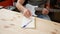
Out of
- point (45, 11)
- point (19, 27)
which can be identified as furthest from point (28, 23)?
point (45, 11)

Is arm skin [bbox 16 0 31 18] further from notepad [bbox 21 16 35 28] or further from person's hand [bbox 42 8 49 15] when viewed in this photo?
person's hand [bbox 42 8 49 15]

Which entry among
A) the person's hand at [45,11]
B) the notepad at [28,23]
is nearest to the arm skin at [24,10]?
the notepad at [28,23]

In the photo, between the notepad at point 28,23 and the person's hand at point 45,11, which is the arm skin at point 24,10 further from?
the person's hand at point 45,11

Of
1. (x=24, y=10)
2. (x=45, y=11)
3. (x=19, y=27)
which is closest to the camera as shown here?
(x=19, y=27)

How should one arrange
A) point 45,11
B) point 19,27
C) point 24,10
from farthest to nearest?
point 45,11 < point 24,10 < point 19,27

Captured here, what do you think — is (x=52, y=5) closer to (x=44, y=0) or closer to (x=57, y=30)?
(x=44, y=0)

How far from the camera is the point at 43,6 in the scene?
1564 millimetres

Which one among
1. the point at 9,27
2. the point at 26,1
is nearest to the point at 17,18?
the point at 9,27

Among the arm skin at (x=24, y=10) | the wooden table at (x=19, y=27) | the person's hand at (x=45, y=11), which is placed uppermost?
the arm skin at (x=24, y=10)

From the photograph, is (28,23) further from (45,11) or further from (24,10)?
(45,11)

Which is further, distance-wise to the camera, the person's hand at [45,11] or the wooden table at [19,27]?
the person's hand at [45,11]

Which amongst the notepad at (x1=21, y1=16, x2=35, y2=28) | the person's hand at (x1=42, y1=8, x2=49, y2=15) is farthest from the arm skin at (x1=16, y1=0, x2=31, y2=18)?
the person's hand at (x1=42, y1=8, x2=49, y2=15)

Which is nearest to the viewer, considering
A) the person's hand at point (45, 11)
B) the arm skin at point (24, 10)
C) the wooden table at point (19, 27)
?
the wooden table at point (19, 27)

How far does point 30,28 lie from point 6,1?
5.87 feet
